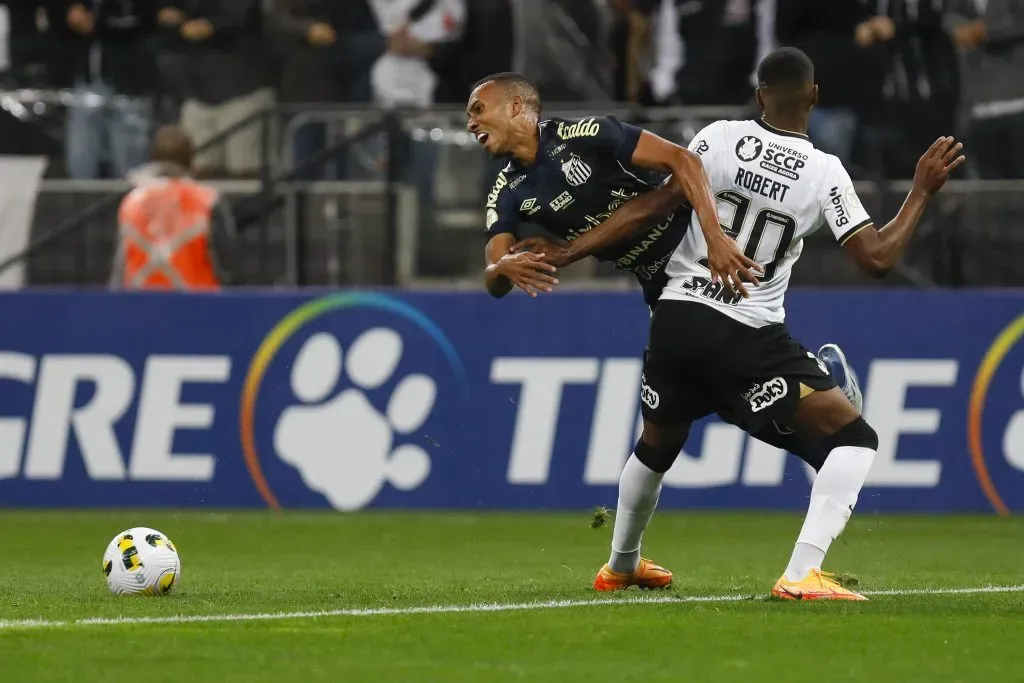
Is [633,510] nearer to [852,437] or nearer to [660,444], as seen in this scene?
[660,444]

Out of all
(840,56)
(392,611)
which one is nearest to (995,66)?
(840,56)

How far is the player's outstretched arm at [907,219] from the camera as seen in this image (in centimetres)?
746

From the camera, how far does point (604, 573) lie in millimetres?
8320

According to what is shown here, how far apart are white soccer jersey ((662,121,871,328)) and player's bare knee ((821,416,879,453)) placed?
1.62 ft

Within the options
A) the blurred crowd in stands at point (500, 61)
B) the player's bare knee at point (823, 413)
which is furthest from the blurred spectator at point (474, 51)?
the player's bare knee at point (823, 413)

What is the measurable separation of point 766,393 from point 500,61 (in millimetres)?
8052

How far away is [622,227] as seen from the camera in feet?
25.3

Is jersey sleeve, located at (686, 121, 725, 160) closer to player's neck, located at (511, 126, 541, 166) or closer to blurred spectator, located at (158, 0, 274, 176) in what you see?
player's neck, located at (511, 126, 541, 166)

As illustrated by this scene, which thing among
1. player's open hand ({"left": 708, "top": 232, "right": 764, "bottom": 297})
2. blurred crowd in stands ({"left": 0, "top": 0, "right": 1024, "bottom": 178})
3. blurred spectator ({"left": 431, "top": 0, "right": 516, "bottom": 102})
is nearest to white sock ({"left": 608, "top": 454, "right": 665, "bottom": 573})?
player's open hand ({"left": 708, "top": 232, "right": 764, "bottom": 297})

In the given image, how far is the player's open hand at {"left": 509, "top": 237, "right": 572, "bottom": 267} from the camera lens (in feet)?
25.0

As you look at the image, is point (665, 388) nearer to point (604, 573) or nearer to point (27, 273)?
point (604, 573)

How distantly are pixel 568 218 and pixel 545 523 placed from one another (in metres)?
4.71

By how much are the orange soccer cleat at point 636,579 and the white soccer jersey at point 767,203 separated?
1263mm

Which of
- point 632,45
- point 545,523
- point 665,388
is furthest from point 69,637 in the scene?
point 632,45
